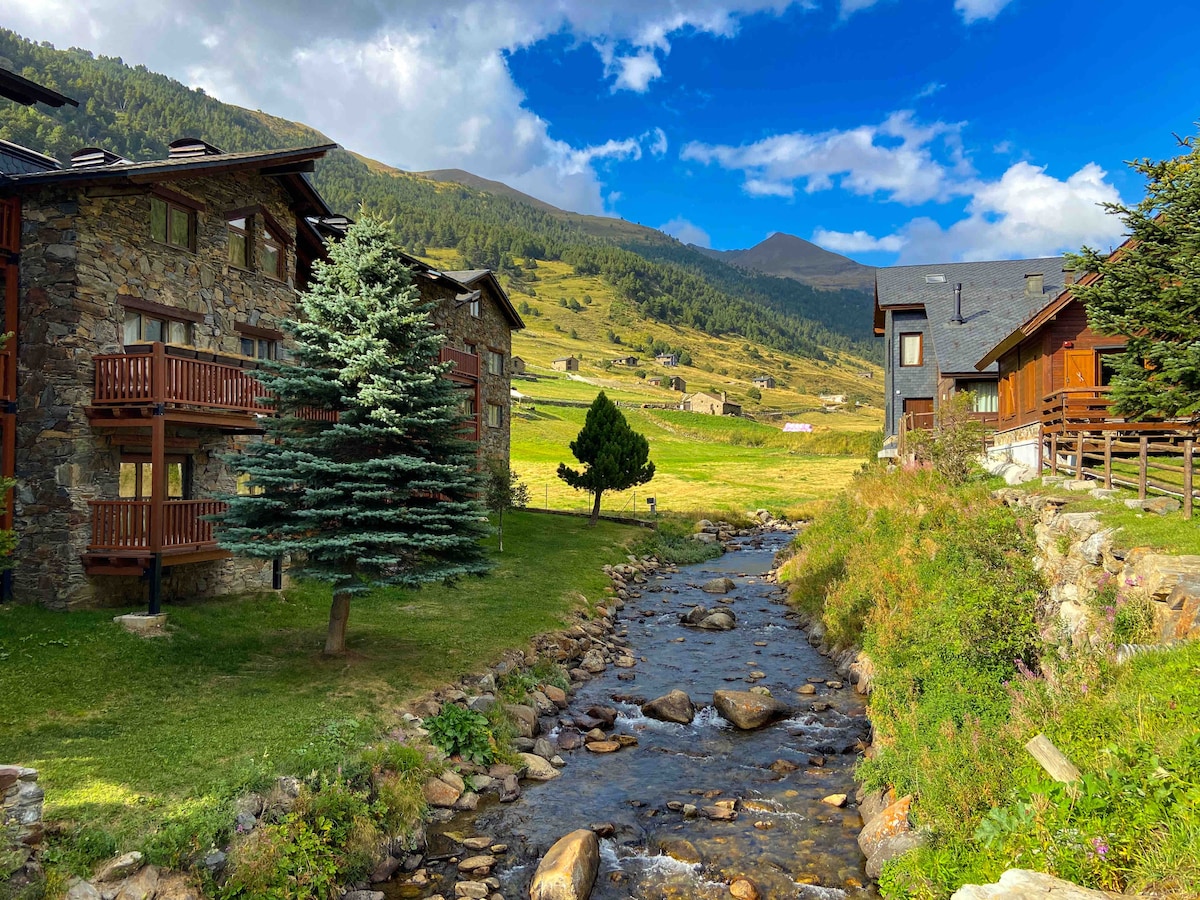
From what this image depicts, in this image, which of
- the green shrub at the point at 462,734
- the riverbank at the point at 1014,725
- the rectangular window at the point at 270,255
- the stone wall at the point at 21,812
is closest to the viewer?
the riverbank at the point at 1014,725

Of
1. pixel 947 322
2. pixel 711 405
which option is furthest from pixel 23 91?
pixel 711 405

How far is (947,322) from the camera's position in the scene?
37688 mm

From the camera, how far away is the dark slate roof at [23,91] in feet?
56.1

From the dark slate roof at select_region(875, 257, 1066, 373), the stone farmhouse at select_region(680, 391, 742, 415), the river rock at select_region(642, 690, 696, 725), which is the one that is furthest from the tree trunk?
the stone farmhouse at select_region(680, 391, 742, 415)

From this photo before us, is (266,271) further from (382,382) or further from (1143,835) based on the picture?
(1143,835)

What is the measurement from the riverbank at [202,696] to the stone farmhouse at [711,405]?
90.0 meters

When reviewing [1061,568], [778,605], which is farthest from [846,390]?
[1061,568]

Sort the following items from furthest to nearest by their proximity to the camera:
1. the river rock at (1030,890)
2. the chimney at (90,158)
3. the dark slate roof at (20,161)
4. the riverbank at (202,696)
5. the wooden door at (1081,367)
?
the wooden door at (1081,367), the chimney at (90,158), the dark slate roof at (20,161), the riverbank at (202,696), the river rock at (1030,890)

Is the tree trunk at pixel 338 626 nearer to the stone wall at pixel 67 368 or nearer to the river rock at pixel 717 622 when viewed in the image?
the stone wall at pixel 67 368

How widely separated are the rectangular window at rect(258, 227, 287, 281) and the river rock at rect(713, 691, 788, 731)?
705 inches

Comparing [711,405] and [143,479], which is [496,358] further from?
[711,405]

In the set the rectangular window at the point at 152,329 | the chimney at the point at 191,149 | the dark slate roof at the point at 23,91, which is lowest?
the rectangular window at the point at 152,329

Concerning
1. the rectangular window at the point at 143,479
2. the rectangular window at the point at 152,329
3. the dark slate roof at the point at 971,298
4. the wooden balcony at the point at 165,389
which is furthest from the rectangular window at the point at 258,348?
the dark slate roof at the point at 971,298

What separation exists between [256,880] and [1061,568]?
14.0 m
